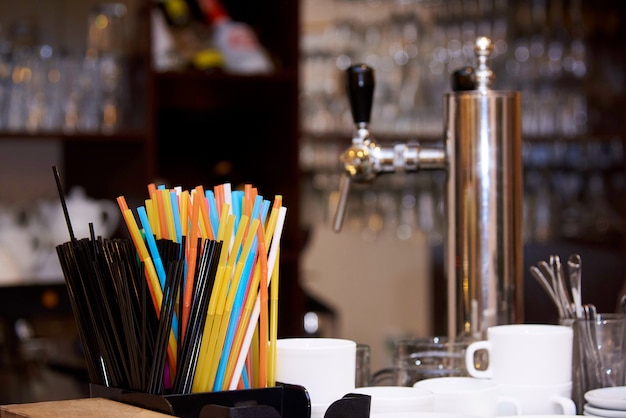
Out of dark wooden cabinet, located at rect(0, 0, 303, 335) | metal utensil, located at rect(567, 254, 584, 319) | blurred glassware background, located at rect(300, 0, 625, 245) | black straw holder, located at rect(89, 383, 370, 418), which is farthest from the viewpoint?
blurred glassware background, located at rect(300, 0, 625, 245)

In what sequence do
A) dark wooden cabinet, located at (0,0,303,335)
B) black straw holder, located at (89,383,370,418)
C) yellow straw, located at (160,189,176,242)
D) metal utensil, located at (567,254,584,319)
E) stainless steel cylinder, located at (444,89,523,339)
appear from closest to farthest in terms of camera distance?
black straw holder, located at (89,383,370,418)
yellow straw, located at (160,189,176,242)
metal utensil, located at (567,254,584,319)
stainless steel cylinder, located at (444,89,523,339)
dark wooden cabinet, located at (0,0,303,335)

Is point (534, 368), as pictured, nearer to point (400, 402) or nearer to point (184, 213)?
point (400, 402)

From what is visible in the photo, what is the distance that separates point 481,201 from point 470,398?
0.34m

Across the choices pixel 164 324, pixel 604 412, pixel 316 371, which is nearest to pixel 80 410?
pixel 164 324

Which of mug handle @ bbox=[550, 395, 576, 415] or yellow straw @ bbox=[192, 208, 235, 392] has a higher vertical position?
yellow straw @ bbox=[192, 208, 235, 392]

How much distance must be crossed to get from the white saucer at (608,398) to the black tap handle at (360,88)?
1.47 feet

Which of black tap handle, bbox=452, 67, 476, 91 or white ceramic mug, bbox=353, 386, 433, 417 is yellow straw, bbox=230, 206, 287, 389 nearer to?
white ceramic mug, bbox=353, 386, 433, 417

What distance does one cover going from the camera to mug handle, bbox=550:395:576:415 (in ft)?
3.05

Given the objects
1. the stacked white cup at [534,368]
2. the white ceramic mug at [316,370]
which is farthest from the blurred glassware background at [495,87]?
the white ceramic mug at [316,370]

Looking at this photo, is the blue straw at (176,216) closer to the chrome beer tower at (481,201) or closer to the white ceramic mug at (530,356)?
the white ceramic mug at (530,356)

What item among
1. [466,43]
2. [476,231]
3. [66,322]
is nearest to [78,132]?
[66,322]

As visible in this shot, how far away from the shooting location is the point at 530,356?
3.14ft

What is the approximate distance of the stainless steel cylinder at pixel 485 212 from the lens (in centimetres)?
117

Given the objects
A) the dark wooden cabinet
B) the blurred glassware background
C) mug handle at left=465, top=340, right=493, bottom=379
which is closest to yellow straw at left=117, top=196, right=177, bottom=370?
mug handle at left=465, top=340, right=493, bottom=379
